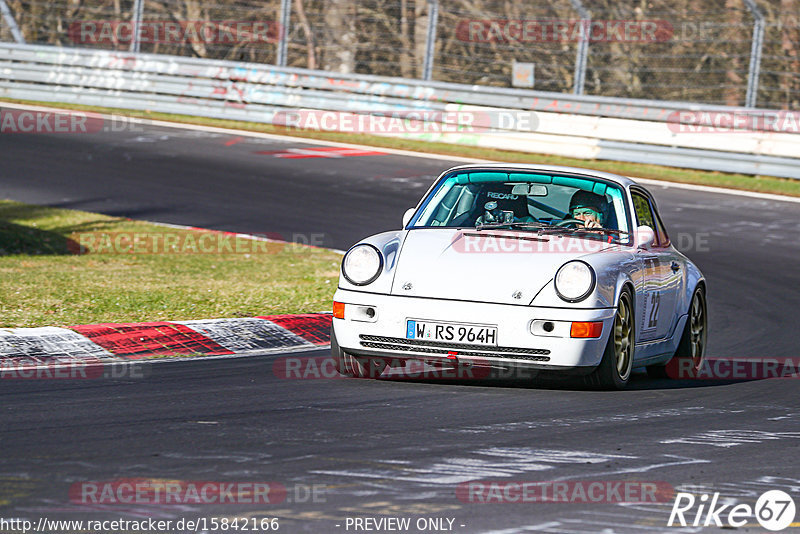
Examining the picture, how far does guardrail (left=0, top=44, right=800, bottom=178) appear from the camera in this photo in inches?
781

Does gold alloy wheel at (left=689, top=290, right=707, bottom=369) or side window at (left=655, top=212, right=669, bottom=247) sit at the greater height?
side window at (left=655, top=212, right=669, bottom=247)

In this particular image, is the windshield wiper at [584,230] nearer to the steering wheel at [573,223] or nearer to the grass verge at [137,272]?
the steering wheel at [573,223]

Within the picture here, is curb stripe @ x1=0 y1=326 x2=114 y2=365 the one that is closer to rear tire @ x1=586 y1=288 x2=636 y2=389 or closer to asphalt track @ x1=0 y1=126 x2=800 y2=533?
asphalt track @ x1=0 y1=126 x2=800 y2=533

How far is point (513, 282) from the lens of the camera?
6.90 m

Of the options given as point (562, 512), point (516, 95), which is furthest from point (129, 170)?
point (562, 512)

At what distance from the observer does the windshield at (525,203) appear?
311 inches

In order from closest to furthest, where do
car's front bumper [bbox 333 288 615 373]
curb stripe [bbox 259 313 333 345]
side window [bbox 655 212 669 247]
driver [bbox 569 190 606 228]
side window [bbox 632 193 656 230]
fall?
1. car's front bumper [bbox 333 288 615 373]
2. driver [bbox 569 190 606 228]
3. side window [bbox 632 193 656 230]
4. side window [bbox 655 212 669 247]
5. curb stripe [bbox 259 313 333 345]

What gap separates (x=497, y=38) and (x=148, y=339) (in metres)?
25.1

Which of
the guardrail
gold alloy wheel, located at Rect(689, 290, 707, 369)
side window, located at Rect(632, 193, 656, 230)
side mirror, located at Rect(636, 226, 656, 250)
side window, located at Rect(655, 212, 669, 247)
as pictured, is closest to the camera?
side mirror, located at Rect(636, 226, 656, 250)

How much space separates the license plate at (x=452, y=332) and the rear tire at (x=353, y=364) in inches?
19.6

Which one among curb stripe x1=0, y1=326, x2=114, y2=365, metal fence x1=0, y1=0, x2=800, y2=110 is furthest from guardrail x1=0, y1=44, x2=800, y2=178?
curb stripe x1=0, y1=326, x2=114, y2=365

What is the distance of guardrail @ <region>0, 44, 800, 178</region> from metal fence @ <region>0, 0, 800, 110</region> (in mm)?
528

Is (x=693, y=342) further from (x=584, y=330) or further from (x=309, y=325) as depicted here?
(x=309, y=325)

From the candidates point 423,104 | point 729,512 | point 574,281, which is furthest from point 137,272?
point 423,104
